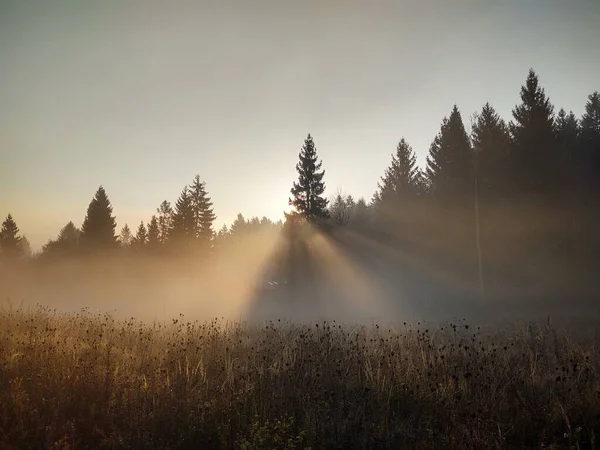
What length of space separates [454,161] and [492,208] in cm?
531

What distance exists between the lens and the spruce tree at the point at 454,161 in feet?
104

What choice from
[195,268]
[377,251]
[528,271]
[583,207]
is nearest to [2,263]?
[195,268]

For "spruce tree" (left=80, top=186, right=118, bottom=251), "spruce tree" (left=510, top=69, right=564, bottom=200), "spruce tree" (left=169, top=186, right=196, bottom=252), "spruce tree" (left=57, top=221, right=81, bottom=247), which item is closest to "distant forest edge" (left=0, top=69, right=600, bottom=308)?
"spruce tree" (left=510, top=69, right=564, bottom=200)

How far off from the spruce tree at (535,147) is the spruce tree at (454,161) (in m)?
3.76

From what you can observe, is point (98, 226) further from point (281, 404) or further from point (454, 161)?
point (281, 404)

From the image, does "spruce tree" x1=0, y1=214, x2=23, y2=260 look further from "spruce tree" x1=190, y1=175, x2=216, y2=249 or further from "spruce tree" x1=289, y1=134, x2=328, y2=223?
"spruce tree" x1=289, y1=134, x2=328, y2=223

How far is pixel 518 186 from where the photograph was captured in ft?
95.8

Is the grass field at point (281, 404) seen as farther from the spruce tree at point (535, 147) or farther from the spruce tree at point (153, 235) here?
the spruce tree at point (153, 235)

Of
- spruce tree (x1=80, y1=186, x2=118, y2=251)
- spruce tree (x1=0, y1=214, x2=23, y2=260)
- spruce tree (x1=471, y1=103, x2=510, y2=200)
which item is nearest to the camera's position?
spruce tree (x1=471, y1=103, x2=510, y2=200)

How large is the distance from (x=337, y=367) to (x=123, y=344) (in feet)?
16.7

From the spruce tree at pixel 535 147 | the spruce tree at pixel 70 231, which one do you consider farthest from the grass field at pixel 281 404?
the spruce tree at pixel 70 231

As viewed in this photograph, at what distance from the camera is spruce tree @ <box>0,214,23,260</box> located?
55.2 m

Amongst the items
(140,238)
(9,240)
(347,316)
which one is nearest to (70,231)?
(9,240)

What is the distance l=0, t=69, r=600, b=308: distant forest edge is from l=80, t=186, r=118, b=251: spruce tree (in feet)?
80.4
